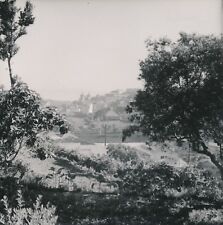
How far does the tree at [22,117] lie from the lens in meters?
11.6

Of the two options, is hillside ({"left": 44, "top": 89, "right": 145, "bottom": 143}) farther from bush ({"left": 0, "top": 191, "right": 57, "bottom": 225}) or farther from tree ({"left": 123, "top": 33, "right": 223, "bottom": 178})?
bush ({"left": 0, "top": 191, "right": 57, "bottom": 225})

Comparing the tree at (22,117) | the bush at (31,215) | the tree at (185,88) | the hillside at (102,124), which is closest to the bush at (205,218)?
the tree at (185,88)

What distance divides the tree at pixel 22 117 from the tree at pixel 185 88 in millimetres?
4942

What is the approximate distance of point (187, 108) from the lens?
49.8 ft

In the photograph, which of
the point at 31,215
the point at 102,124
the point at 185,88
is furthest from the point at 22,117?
the point at 102,124

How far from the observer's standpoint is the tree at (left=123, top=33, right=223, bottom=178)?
14617 millimetres

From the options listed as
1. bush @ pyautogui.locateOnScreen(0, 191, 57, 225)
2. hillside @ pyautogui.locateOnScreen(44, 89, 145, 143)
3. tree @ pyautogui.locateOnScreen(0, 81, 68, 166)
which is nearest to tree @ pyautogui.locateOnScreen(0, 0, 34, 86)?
tree @ pyautogui.locateOnScreen(0, 81, 68, 166)

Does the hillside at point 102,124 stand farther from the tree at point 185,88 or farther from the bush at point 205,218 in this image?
the bush at point 205,218

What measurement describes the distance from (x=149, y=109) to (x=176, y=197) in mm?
4765

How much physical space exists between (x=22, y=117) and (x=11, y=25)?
18.9 feet

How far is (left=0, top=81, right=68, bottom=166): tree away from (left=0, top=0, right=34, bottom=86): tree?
3489 millimetres

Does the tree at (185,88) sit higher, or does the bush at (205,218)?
the tree at (185,88)

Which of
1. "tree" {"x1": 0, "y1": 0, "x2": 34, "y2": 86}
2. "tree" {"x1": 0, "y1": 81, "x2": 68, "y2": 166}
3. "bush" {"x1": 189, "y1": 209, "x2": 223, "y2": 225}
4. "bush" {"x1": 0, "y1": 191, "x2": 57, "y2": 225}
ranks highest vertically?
"tree" {"x1": 0, "y1": 0, "x2": 34, "y2": 86}

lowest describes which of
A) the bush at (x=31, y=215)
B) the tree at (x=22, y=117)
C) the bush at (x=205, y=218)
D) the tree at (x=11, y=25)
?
the bush at (x=205, y=218)
